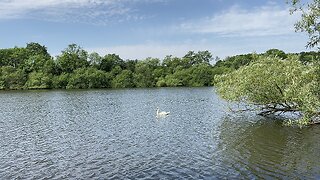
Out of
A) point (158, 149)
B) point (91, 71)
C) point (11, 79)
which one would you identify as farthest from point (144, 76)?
point (158, 149)

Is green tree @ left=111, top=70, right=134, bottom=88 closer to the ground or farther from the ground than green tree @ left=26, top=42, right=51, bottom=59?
closer to the ground

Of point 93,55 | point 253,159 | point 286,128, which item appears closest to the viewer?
point 253,159

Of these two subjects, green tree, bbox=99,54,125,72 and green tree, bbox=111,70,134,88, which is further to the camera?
green tree, bbox=99,54,125,72

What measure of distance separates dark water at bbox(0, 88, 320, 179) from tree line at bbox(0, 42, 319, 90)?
288ft

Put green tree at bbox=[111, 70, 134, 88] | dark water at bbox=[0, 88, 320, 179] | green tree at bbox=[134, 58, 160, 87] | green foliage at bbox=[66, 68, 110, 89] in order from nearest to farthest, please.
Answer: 1. dark water at bbox=[0, 88, 320, 179]
2. green foliage at bbox=[66, 68, 110, 89]
3. green tree at bbox=[111, 70, 134, 88]
4. green tree at bbox=[134, 58, 160, 87]

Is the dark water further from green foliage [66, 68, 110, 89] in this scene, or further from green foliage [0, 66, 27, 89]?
green foliage [0, 66, 27, 89]

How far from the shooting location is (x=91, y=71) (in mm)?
130875

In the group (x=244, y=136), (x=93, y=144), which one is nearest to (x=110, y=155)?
(x=93, y=144)

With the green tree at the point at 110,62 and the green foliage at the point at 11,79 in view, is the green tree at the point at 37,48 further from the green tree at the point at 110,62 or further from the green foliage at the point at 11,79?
the green foliage at the point at 11,79

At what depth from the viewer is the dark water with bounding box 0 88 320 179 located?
59.6ft

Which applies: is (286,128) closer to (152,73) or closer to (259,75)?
(259,75)

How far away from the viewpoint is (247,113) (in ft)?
131

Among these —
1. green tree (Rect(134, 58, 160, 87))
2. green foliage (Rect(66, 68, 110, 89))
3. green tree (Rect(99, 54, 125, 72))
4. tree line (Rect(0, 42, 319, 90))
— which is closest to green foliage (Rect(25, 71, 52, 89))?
tree line (Rect(0, 42, 319, 90))

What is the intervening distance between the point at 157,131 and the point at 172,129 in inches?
69.1
